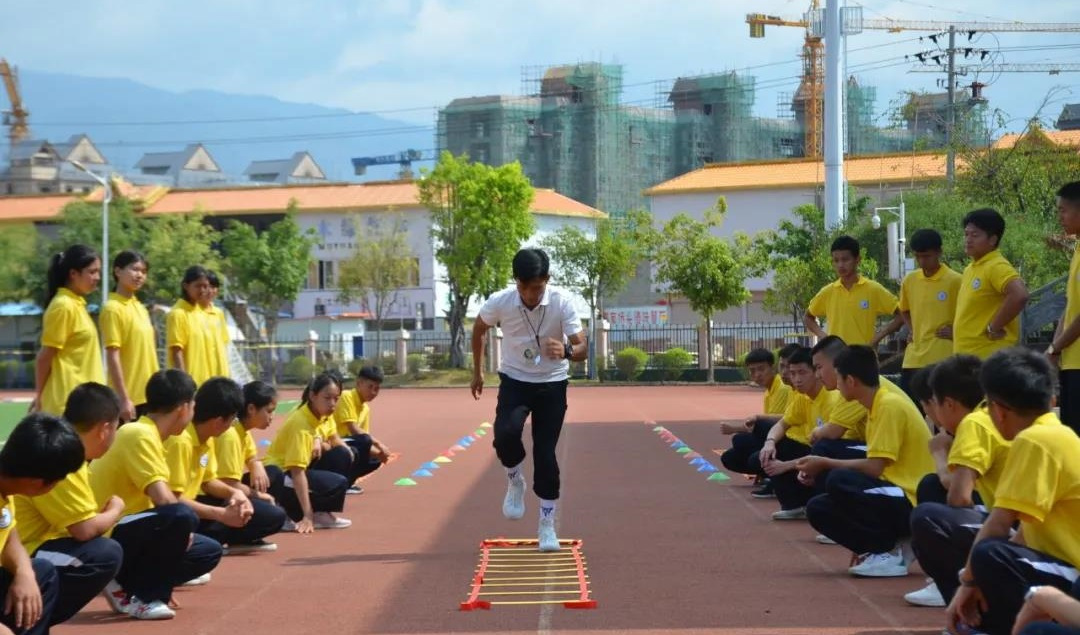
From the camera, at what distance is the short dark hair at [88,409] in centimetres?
604

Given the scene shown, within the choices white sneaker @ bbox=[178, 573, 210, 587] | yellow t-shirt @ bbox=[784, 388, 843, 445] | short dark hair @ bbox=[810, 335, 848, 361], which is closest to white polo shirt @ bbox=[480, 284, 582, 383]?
short dark hair @ bbox=[810, 335, 848, 361]

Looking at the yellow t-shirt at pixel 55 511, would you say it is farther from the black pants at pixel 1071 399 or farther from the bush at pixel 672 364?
the bush at pixel 672 364


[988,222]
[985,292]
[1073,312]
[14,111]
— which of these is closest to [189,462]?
[1073,312]

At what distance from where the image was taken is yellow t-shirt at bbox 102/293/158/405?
977cm

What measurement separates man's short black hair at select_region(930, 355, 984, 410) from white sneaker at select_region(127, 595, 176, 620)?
12.5 ft

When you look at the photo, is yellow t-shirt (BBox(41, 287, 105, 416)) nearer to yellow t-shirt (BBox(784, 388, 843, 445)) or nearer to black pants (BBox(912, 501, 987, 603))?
yellow t-shirt (BBox(784, 388, 843, 445))

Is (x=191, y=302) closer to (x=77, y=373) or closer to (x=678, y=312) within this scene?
A: (x=77, y=373)

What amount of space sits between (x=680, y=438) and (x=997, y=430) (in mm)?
13702

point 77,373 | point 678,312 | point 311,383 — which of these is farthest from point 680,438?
point 678,312

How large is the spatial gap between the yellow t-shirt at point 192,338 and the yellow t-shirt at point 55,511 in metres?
4.71

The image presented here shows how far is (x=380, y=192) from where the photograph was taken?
198 ft

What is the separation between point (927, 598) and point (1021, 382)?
6.23 feet

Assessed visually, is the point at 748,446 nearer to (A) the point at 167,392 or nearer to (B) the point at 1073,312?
(B) the point at 1073,312

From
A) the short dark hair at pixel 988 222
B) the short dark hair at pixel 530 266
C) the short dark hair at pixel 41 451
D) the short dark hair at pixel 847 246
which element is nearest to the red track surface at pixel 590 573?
the short dark hair at pixel 41 451
